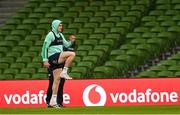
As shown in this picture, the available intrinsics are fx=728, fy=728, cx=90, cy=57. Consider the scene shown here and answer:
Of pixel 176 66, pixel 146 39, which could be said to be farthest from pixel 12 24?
pixel 176 66

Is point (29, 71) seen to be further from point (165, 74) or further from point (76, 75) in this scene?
point (165, 74)

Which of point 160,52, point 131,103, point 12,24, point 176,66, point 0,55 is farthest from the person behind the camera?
point 12,24

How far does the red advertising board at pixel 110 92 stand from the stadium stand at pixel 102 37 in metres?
1.91

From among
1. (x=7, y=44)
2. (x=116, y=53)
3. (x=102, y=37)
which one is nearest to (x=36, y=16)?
(x=7, y=44)

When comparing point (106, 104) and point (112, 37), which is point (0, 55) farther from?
point (106, 104)

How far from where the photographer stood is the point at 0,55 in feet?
79.9

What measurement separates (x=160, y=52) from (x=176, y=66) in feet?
8.28

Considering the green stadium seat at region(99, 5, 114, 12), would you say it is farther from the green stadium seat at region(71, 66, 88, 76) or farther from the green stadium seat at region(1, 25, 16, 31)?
the green stadium seat at region(71, 66, 88, 76)

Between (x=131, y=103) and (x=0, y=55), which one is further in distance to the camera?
(x=0, y=55)

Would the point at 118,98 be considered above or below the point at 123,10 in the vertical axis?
below

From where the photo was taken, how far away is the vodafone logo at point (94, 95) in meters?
17.9

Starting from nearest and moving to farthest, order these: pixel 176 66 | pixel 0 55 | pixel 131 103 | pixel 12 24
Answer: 1. pixel 131 103
2. pixel 176 66
3. pixel 0 55
4. pixel 12 24

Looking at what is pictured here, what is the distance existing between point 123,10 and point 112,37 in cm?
202

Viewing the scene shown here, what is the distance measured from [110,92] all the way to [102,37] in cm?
569
